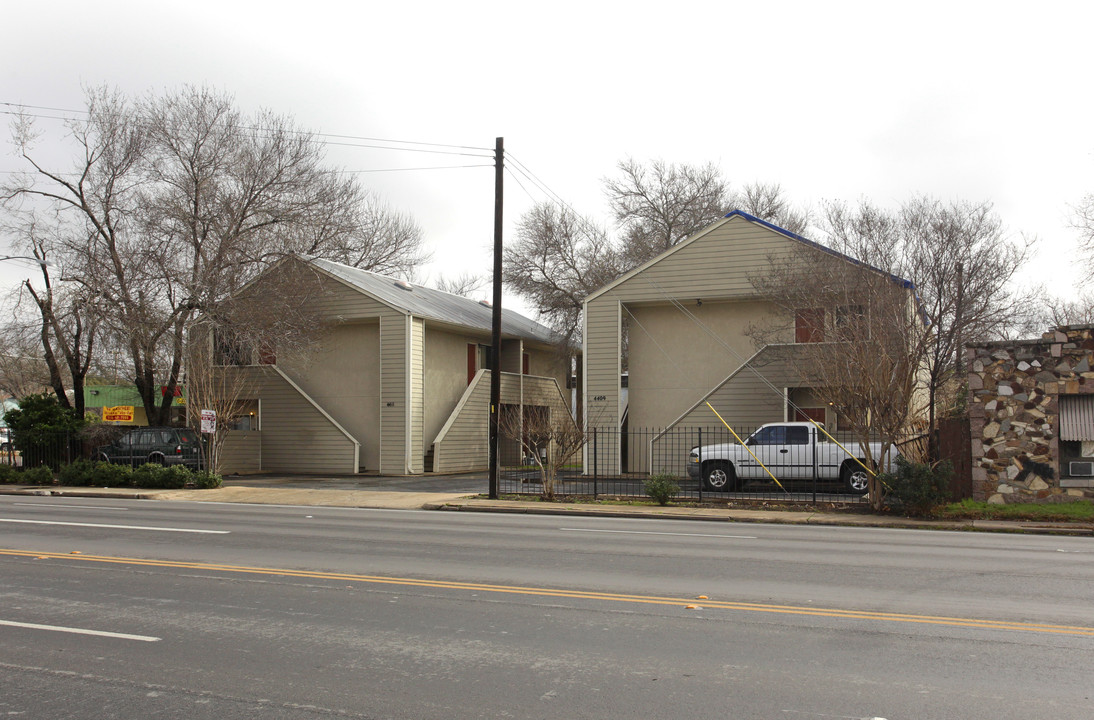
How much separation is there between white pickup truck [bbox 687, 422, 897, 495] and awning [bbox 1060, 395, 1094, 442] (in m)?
4.65

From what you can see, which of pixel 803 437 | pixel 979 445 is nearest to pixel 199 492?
pixel 803 437

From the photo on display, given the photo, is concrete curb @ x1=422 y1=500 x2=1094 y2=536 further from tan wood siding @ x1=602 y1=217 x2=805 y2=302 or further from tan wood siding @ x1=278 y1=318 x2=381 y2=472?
tan wood siding @ x1=278 y1=318 x2=381 y2=472

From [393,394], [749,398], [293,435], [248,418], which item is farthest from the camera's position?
[248,418]

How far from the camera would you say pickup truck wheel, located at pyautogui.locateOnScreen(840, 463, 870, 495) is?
20.9m

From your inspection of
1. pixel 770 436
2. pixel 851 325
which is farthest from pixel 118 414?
pixel 851 325

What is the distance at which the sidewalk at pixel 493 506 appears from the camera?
16172 mm

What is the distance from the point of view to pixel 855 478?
68.9 feet

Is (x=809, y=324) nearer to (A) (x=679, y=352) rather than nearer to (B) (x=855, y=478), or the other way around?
(B) (x=855, y=478)

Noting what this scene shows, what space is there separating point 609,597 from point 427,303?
85.1ft

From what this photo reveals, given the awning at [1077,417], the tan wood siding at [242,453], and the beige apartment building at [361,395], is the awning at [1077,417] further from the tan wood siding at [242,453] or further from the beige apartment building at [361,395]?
the tan wood siding at [242,453]

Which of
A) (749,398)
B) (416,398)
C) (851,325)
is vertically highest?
(851,325)

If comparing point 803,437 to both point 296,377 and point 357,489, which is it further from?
point 296,377

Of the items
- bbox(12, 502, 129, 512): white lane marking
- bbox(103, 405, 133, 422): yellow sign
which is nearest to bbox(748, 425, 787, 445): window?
bbox(12, 502, 129, 512): white lane marking

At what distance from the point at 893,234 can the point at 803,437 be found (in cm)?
697
